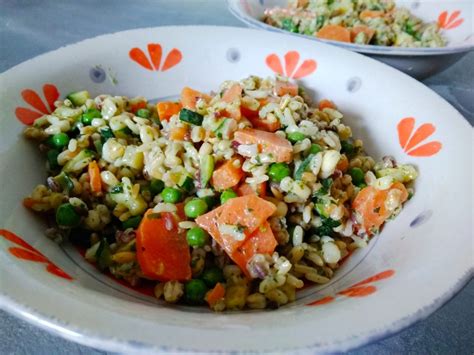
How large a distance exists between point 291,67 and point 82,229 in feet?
3.32

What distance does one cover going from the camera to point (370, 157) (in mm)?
1516

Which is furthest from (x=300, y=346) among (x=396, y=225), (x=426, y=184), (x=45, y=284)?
(x=426, y=184)

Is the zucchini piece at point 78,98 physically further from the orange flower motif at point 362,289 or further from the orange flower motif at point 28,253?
the orange flower motif at point 362,289

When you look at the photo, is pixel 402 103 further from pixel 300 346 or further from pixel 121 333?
pixel 121 333

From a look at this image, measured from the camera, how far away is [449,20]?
2.64m

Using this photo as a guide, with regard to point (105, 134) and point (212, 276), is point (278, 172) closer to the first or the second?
point (212, 276)

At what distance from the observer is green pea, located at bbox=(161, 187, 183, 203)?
4.20 ft

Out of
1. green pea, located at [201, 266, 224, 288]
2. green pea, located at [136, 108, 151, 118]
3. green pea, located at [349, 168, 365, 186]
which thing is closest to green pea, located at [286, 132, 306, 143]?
green pea, located at [349, 168, 365, 186]

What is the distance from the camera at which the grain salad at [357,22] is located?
2.36 meters

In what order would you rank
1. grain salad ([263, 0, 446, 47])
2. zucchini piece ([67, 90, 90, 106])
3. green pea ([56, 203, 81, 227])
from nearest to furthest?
green pea ([56, 203, 81, 227]), zucchini piece ([67, 90, 90, 106]), grain salad ([263, 0, 446, 47])

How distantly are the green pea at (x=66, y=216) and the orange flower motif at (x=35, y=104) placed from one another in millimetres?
364

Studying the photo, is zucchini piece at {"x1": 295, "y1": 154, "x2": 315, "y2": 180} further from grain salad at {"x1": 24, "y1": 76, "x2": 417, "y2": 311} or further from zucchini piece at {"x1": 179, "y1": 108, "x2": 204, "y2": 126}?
zucchini piece at {"x1": 179, "y1": 108, "x2": 204, "y2": 126}

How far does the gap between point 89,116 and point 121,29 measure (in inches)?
63.7

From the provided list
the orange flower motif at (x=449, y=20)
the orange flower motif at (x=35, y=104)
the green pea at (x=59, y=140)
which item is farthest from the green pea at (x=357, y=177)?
the orange flower motif at (x=449, y=20)
